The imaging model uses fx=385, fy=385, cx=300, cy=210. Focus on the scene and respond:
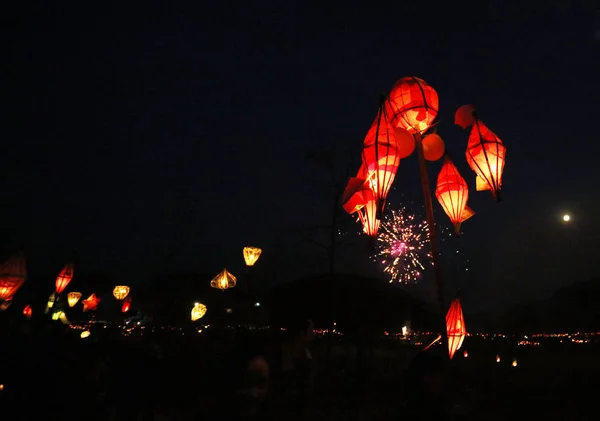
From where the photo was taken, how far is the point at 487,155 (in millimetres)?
5188

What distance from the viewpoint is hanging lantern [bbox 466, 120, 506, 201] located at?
5.19 meters

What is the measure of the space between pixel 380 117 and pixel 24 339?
203 inches

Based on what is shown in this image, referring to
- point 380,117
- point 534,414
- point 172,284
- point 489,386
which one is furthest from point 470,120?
point 172,284

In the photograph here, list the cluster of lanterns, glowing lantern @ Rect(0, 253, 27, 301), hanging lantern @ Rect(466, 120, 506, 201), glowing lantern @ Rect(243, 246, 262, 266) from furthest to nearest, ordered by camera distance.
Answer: glowing lantern @ Rect(243, 246, 262, 266)
glowing lantern @ Rect(0, 253, 27, 301)
hanging lantern @ Rect(466, 120, 506, 201)
the cluster of lanterns

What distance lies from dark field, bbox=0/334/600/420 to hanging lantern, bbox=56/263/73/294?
496 cm

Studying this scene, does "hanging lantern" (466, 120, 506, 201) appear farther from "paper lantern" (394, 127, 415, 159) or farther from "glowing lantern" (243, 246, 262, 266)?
"glowing lantern" (243, 246, 262, 266)

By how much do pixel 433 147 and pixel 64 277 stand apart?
16185 millimetres

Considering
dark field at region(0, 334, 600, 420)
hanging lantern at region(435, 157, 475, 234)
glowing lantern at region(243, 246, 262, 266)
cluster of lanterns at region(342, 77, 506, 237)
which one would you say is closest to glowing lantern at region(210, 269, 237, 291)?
dark field at region(0, 334, 600, 420)

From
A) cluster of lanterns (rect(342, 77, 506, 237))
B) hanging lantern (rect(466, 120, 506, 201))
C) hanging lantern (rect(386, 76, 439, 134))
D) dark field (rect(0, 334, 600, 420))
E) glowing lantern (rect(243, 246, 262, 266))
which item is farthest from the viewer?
glowing lantern (rect(243, 246, 262, 266))

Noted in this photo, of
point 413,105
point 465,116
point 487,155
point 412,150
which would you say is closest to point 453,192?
point 487,155

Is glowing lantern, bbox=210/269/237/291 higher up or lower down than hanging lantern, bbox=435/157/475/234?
lower down

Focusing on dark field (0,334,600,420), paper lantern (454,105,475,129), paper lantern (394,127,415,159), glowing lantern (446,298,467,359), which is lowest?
dark field (0,334,600,420)

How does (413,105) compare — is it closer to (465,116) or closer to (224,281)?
(465,116)

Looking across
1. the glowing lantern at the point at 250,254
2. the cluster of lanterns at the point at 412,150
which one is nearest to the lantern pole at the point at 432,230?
the cluster of lanterns at the point at 412,150
